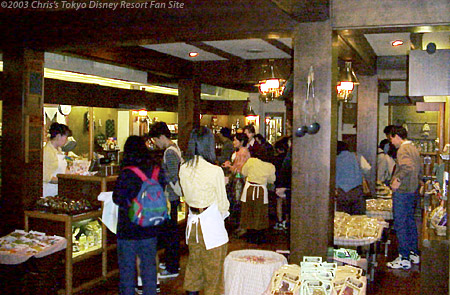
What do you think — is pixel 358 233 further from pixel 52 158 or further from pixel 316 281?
pixel 52 158

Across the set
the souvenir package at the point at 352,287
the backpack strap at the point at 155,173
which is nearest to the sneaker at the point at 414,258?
the souvenir package at the point at 352,287

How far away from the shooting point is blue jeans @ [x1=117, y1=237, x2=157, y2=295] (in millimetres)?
4129

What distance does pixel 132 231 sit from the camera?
4.08m

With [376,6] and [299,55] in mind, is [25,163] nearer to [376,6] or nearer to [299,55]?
[299,55]

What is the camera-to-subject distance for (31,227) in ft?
17.6

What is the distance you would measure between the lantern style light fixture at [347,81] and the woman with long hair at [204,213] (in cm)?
424

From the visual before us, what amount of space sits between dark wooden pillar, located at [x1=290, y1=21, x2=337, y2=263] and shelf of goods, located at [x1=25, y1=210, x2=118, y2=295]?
2337 mm

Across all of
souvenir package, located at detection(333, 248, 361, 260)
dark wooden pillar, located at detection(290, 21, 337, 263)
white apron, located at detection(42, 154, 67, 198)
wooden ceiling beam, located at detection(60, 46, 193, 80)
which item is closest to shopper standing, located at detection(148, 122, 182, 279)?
white apron, located at detection(42, 154, 67, 198)

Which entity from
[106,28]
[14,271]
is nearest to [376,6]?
[106,28]

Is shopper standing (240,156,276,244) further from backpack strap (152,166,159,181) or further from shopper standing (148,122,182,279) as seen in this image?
backpack strap (152,166,159,181)

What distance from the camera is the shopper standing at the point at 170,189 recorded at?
223 inches

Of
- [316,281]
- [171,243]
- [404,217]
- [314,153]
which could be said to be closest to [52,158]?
[171,243]
